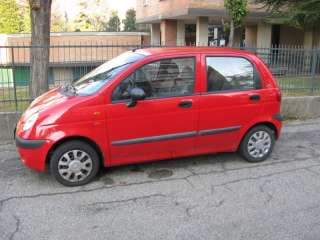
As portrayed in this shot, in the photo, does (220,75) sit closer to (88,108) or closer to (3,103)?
(88,108)

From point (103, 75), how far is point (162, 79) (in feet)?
2.60

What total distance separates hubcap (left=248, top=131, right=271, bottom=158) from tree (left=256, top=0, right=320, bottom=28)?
8.94 m

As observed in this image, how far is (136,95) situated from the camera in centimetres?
452

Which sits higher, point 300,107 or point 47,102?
point 47,102

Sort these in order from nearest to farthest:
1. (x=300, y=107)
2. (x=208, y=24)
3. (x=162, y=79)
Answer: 1. (x=162, y=79)
2. (x=300, y=107)
3. (x=208, y=24)

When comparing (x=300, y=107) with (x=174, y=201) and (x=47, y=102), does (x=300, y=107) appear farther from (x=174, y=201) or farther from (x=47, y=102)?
(x=47, y=102)

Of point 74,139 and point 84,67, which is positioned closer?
point 74,139

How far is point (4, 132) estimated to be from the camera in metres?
6.67

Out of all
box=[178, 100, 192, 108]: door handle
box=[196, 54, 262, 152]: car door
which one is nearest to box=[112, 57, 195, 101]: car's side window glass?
box=[178, 100, 192, 108]: door handle

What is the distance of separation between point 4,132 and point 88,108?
9.62 feet

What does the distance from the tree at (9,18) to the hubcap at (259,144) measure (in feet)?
120

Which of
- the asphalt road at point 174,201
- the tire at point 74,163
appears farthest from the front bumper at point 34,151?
the asphalt road at point 174,201

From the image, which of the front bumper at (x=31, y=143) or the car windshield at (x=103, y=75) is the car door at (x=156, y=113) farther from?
the front bumper at (x=31, y=143)

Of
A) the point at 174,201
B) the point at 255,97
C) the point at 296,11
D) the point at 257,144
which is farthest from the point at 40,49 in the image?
the point at 296,11
